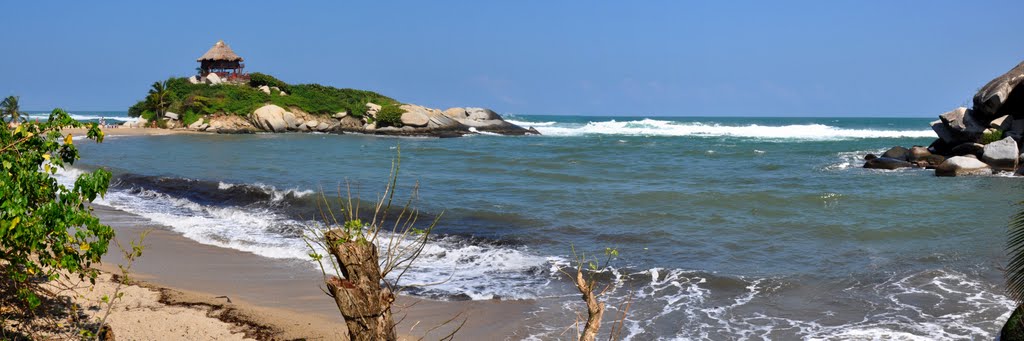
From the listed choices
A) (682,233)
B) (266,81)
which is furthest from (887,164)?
(266,81)

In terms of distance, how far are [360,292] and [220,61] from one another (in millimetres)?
63815

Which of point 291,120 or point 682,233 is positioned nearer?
point 682,233

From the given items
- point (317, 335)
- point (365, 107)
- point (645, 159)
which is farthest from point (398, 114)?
point (317, 335)

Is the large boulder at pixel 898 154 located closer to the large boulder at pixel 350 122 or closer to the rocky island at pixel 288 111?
the rocky island at pixel 288 111

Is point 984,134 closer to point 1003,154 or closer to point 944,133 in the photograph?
point 1003,154

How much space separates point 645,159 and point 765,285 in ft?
67.0

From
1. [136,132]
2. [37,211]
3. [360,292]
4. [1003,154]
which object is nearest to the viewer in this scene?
[360,292]

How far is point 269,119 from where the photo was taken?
51.2 m

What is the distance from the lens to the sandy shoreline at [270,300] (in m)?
6.91

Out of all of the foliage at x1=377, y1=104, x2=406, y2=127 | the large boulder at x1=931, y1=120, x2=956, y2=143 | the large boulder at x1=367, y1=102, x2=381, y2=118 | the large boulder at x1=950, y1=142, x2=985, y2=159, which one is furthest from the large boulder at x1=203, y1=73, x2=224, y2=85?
the large boulder at x1=950, y1=142, x2=985, y2=159

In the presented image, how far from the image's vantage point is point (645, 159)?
1144 inches

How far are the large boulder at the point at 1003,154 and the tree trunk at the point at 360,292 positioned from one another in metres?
23.3

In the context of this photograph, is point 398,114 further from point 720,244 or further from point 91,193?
point 91,193

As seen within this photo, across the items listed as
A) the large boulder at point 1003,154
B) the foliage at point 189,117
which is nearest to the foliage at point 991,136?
the large boulder at point 1003,154
